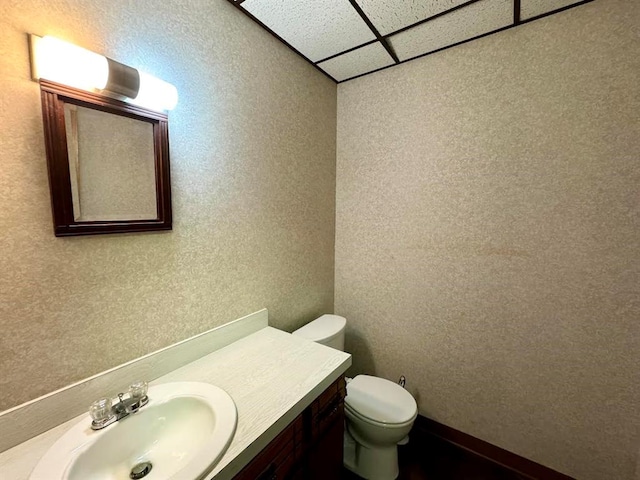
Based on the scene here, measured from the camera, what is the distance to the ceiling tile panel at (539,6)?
1.20m

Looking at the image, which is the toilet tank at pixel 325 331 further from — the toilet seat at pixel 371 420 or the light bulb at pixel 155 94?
the light bulb at pixel 155 94

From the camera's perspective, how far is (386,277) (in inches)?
73.3

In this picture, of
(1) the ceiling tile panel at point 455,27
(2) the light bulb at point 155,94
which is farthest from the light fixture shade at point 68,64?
(1) the ceiling tile panel at point 455,27

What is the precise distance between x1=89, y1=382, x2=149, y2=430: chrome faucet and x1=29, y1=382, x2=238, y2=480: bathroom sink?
15 mm

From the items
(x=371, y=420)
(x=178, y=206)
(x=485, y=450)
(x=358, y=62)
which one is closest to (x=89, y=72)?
(x=178, y=206)

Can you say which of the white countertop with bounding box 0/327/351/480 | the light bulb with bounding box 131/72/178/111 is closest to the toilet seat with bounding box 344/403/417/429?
the white countertop with bounding box 0/327/351/480

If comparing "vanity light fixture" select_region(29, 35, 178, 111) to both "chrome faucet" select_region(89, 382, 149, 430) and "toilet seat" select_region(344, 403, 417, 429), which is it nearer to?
"chrome faucet" select_region(89, 382, 149, 430)

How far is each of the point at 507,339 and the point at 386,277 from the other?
0.76 metres

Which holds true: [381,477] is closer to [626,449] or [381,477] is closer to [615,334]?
[626,449]

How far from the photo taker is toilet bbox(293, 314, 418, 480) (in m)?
1.37

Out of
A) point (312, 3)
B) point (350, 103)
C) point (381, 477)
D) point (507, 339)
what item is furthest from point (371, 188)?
point (381, 477)

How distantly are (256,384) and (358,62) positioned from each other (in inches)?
72.9

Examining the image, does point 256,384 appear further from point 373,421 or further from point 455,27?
point 455,27

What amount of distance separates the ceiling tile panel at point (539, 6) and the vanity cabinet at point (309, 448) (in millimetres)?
A: 1900
